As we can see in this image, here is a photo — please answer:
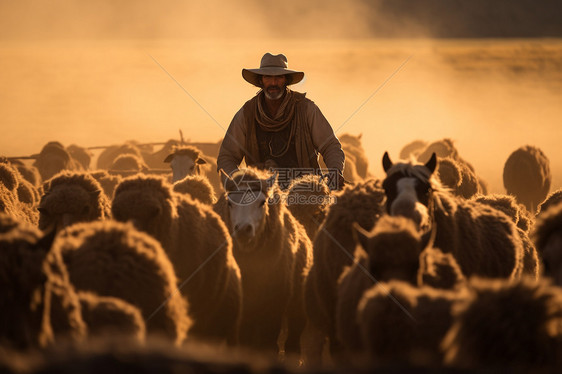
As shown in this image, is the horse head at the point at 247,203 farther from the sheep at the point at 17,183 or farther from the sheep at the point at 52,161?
the sheep at the point at 52,161

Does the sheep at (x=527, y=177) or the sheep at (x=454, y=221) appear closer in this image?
the sheep at (x=454, y=221)

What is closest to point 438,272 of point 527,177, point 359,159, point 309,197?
point 309,197

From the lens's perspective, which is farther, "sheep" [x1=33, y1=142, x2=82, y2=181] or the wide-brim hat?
"sheep" [x1=33, y1=142, x2=82, y2=181]

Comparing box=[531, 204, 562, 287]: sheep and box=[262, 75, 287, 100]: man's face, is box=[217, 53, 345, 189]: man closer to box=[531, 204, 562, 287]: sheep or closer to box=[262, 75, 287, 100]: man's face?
box=[262, 75, 287, 100]: man's face

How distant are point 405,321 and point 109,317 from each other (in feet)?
5.64

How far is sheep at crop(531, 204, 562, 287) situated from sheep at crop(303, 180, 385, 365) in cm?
136

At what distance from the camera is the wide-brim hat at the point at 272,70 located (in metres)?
9.08

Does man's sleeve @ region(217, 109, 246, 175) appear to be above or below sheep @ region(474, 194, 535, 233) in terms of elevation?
above

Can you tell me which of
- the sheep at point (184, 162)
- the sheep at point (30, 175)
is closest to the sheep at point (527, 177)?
the sheep at point (184, 162)

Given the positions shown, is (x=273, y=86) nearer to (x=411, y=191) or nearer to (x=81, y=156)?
(x=411, y=191)

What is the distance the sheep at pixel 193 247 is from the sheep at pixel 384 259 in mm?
1862

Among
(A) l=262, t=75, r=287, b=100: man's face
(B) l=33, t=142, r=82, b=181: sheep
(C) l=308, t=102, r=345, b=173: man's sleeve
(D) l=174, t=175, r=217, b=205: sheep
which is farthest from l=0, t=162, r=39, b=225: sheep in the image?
(B) l=33, t=142, r=82, b=181: sheep

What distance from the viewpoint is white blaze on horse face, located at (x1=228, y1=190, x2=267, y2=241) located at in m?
7.28

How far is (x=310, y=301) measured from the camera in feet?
23.8
